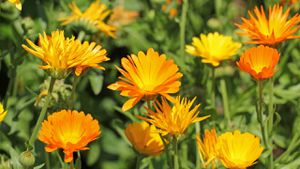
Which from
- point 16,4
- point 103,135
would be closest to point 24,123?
point 103,135

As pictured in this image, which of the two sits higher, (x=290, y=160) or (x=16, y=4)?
(x=16, y=4)

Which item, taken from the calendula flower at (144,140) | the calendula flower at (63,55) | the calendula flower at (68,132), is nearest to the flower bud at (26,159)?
the calendula flower at (68,132)

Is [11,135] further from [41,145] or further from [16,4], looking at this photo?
[16,4]

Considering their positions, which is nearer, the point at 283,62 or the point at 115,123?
the point at 115,123

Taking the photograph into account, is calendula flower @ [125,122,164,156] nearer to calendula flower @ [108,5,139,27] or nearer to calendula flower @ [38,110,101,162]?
calendula flower @ [38,110,101,162]

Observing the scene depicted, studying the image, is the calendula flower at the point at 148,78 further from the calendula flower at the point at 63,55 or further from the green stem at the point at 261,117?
the green stem at the point at 261,117

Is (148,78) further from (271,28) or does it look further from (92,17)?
(92,17)

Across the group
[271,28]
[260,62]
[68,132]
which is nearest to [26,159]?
[68,132]
